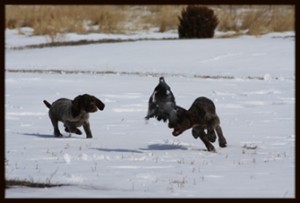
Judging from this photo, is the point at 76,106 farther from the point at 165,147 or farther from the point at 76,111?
the point at 165,147

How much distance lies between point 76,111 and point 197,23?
81.3ft

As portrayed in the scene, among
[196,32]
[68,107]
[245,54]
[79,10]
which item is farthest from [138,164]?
[79,10]

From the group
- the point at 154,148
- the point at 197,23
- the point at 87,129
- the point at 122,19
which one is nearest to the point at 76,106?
the point at 87,129

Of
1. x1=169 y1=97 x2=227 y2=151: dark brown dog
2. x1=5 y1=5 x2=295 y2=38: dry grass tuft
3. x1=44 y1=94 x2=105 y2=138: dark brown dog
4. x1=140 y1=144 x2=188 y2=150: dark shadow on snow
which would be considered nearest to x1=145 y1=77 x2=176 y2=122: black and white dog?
x1=169 y1=97 x2=227 y2=151: dark brown dog

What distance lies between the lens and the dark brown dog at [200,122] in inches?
436

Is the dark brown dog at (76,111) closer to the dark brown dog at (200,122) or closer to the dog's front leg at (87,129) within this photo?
the dog's front leg at (87,129)

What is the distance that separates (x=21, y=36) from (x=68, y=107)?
30.1 meters

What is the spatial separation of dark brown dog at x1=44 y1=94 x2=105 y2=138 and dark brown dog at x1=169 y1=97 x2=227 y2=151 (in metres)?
1.72

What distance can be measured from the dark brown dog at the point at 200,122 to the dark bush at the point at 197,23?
25.1m

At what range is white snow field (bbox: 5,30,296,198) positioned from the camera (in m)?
8.62

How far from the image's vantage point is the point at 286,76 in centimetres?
2486

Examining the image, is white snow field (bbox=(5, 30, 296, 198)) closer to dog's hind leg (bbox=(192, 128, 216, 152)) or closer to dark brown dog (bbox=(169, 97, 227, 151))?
dog's hind leg (bbox=(192, 128, 216, 152))

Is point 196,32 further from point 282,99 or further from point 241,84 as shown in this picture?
point 282,99

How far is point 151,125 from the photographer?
48.9ft
